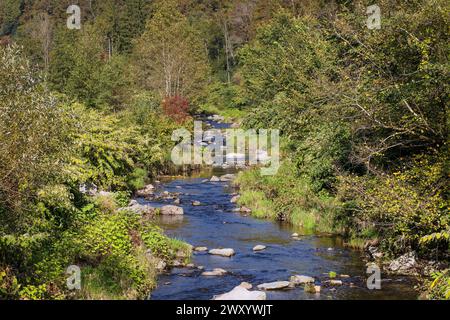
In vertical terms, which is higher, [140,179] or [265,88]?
[265,88]

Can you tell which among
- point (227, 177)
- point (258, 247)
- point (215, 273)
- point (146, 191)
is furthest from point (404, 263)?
point (227, 177)

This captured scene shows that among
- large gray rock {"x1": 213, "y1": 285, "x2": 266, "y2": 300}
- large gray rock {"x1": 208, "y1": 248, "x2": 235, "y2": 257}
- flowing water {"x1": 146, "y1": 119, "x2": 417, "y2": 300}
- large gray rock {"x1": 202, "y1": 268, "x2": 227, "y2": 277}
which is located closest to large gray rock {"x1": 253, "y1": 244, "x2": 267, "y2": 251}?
flowing water {"x1": 146, "y1": 119, "x2": 417, "y2": 300}

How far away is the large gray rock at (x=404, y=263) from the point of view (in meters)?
19.0

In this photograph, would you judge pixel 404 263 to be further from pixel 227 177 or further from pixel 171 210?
pixel 227 177

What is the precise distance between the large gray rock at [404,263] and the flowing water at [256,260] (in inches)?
24.8

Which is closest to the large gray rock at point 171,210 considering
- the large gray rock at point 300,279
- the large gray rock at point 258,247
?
the large gray rock at point 258,247

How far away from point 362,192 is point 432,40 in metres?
5.40

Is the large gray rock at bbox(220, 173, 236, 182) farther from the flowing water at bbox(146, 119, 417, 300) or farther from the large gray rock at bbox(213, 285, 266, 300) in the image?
the large gray rock at bbox(213, 285, 266, 300)

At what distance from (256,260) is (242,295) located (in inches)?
198

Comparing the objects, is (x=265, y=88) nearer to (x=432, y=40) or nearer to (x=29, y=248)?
(x=432, y=40)

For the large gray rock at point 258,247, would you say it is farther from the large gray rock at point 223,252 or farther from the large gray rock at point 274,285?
the large gray rock at point 274,285

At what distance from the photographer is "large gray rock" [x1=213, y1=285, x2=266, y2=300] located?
15.5 m
